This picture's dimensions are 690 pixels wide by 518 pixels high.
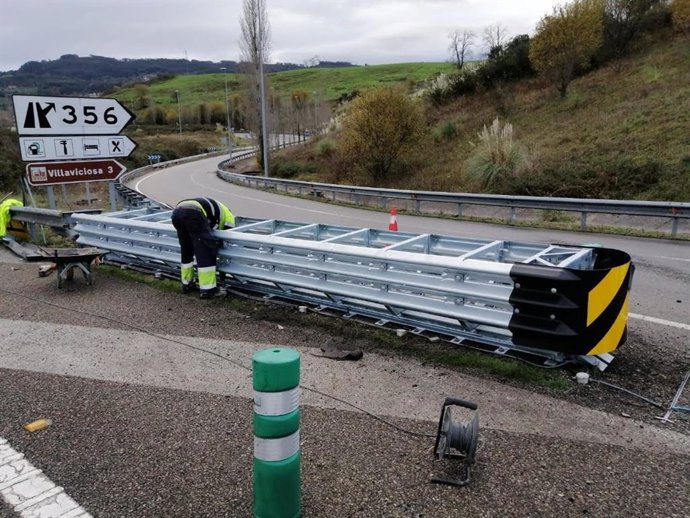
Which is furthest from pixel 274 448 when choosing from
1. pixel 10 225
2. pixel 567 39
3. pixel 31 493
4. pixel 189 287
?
pixel 567 39

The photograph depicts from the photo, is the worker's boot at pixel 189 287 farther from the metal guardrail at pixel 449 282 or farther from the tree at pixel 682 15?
the tree at pixel 682 15

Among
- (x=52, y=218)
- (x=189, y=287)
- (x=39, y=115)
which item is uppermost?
(x=39, y=115)

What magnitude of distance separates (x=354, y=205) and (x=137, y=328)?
13.9 m

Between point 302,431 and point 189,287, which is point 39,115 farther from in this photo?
point 302,431

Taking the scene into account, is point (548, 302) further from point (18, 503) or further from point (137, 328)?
point (137, 328)

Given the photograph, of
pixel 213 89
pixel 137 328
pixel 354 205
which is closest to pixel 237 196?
pixel 354 205

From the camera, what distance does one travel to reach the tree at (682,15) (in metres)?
26.2

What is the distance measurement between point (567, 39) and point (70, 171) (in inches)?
979

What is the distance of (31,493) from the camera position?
3.06m

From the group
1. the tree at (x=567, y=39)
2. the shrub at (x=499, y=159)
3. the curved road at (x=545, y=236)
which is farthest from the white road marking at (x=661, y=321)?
the tree at (x=567, y=39)

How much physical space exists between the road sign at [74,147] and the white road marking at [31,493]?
273 inches

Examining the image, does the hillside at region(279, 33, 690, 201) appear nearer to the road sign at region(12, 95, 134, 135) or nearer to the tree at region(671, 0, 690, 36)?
the tree at region(671, 0, 690, 36)

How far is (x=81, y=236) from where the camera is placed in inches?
359

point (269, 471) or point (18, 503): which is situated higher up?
point (269, 471)
